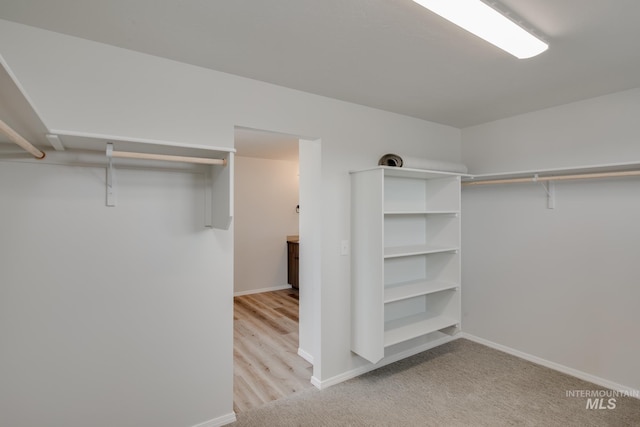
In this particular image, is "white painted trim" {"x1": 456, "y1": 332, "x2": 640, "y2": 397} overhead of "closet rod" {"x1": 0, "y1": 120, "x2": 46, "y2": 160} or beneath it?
beneath

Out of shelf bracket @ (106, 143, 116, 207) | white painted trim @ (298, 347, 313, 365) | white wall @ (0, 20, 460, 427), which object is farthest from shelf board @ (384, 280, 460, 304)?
shelf bracket @ (106, 143, 116, 207)

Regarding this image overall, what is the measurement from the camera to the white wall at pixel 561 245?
262 cm

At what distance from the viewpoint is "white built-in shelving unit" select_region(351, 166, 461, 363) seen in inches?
105

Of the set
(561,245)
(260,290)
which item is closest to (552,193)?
(561,245)

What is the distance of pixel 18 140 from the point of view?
1.28m

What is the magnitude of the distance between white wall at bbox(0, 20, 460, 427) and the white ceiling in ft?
0.39

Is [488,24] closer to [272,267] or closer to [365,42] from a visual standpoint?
[365,42]

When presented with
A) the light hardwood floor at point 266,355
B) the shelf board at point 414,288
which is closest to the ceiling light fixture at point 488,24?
the shelf board at point 414,288

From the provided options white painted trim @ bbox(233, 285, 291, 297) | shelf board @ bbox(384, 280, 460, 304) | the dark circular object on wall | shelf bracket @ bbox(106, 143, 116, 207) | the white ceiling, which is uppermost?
the white ceiling

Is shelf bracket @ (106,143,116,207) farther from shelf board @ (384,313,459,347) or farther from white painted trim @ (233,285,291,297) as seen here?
white painted trim @ (233,285,291,297)

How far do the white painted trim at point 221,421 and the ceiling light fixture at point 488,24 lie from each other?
2703mm

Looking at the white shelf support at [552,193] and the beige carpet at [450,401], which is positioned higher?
the white shelf support at [552,193]

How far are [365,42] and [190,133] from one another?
1.25 meters

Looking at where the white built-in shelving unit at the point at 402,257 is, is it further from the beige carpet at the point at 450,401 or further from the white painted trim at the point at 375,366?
the beige carpet at the point at 450,401
